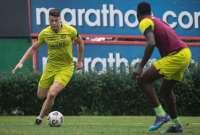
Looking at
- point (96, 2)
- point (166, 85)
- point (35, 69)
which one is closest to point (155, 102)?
point (166, 85)

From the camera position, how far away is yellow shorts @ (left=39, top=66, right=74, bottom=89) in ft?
52.2

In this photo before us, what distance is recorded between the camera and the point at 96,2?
91.6 ft

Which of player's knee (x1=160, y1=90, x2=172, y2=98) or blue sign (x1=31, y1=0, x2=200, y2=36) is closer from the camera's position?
player's knee (x1=160, y1=90, x2=172, y2=98)

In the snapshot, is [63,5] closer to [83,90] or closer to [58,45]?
[83,90]

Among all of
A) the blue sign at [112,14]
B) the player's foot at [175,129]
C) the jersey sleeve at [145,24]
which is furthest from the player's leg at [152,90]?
the blue sign at [112,14]

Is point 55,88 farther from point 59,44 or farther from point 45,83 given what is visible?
point 59,44

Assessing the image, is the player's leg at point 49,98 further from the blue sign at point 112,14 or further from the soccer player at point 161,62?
the blue sign at point 112,14

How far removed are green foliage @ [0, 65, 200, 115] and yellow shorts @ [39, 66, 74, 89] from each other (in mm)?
7844

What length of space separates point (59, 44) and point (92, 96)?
887cm

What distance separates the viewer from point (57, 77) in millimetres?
15922

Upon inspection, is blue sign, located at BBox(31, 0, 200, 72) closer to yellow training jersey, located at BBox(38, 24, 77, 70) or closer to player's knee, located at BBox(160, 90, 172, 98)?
yellow training jersey, located at BBox(38, 24, 77, 70)

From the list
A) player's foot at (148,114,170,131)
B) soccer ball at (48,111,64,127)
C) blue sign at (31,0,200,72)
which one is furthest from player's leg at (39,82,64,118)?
blue sign at (31,0,200,72)

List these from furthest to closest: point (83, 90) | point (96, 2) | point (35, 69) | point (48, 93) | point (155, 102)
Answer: point (96, 2)
point (35, 69)
point (83, 90)
point (48, 93)
point (155, 102)

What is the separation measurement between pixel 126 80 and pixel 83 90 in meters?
1.42
